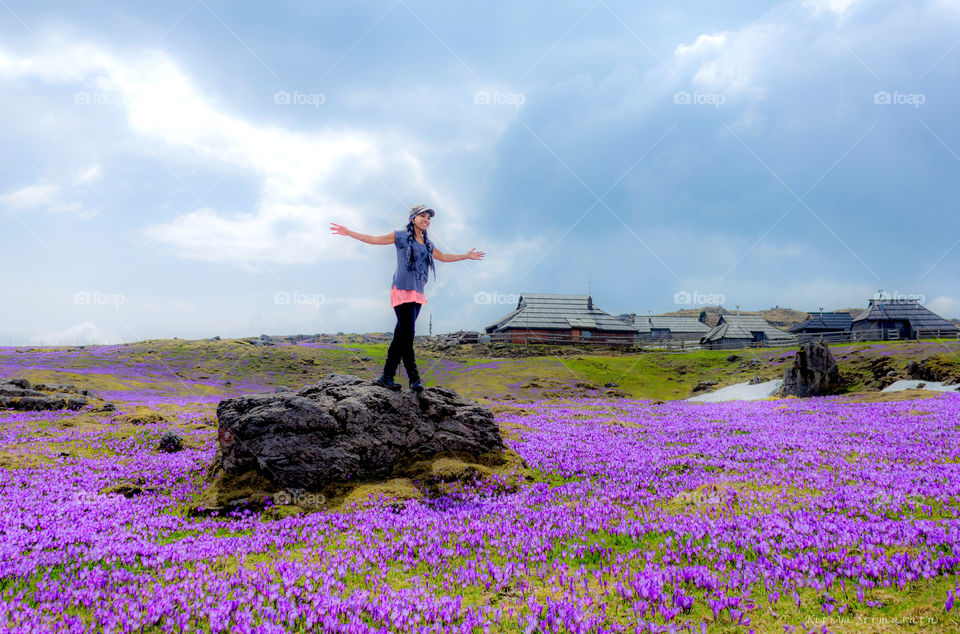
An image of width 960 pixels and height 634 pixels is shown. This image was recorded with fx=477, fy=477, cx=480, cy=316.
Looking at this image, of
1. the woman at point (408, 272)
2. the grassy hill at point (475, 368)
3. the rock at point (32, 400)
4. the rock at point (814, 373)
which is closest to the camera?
the woman at point (408, 272)

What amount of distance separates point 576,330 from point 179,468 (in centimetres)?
7273

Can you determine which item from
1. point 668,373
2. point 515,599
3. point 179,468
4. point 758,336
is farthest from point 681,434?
Result: point 758,336

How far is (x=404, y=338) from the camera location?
991 centimetres

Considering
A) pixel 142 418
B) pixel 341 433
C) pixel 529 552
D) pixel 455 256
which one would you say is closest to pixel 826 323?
pixel 455 256

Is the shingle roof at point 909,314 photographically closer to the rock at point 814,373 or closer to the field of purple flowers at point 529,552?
the rock at point 814,373

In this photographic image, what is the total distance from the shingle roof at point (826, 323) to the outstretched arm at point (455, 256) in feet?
372

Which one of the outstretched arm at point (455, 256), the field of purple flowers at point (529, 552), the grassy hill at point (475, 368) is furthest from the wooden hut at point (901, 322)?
the outstretched arm at point (455, 256)

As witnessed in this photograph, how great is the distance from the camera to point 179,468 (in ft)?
36.8

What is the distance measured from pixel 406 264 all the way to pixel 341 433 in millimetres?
3551

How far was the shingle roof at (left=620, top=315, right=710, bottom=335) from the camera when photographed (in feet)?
370

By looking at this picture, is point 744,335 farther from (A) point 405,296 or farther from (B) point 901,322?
(A) point 405,296

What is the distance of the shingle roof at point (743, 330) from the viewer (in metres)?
83.5

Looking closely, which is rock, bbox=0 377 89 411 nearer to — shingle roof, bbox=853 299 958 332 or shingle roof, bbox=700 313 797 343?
shingle roof, bbox=700 313 797 343

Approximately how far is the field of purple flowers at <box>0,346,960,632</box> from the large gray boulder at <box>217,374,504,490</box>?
3.64 ft
